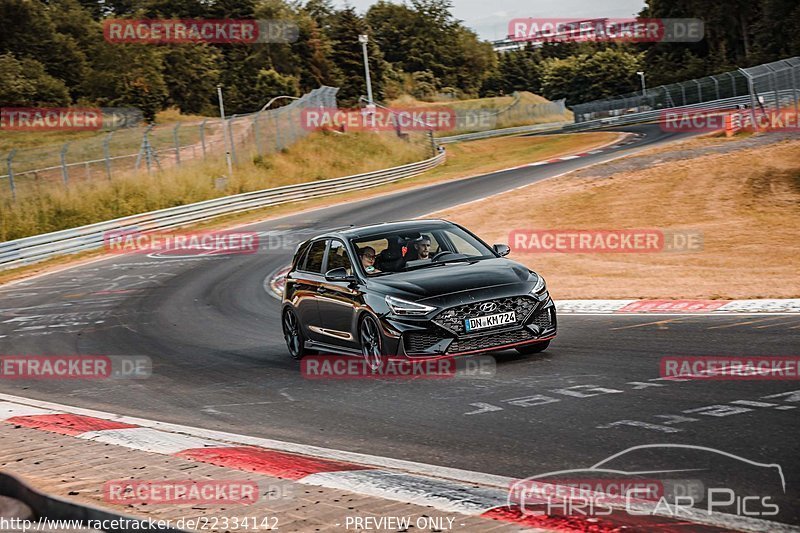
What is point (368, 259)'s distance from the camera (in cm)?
1178

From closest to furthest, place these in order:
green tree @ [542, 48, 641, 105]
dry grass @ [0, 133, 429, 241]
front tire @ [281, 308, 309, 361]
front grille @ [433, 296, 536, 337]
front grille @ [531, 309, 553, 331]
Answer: front grille @ [433, 296, 536, 337]
front grille @ [531, 309, 553, 331]
front tire @ [281, 308, 309, 361]
dry grass @ [0, 133, 429, 241]
green tree @ [542, 48, 641, 105]

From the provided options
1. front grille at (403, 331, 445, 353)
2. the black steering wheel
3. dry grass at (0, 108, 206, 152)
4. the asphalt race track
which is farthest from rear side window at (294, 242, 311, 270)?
dry grass at (0, 108, 206, 152)

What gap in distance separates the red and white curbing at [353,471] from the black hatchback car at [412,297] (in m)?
2.50

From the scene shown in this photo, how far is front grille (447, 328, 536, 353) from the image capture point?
1037 cm

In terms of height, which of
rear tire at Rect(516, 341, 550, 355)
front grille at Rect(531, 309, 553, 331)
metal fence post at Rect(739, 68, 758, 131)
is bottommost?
rear tire at Rect(516, 341, 550, 355)

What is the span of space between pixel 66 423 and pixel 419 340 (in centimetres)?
341

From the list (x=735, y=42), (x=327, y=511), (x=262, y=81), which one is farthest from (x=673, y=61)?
(x=327, y=511)

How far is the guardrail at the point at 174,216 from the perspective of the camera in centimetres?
3334

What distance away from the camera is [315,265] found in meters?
12.9

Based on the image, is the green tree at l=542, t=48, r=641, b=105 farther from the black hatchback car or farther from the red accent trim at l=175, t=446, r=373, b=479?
the red accent trim at l=175, t=446, r=373, b=479

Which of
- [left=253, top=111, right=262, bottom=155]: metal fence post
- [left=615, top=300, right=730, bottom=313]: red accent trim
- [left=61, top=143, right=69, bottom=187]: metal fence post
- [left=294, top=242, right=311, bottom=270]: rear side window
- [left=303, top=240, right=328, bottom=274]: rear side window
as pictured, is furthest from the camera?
[left=253, top=111, right=262, bottom=155]: metal fence post

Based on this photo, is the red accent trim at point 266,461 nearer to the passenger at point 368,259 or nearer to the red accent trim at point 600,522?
the red accent trim at point 600,522

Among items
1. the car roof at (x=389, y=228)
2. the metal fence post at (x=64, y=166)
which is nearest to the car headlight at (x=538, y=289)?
the car roof at (x=389, y=228)

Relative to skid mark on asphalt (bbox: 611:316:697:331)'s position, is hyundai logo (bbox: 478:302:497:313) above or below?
above
